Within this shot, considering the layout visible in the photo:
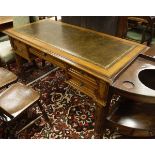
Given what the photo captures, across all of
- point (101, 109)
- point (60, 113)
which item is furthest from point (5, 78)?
point (101, 109)

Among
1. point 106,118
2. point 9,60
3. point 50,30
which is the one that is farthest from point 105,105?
point 9,60

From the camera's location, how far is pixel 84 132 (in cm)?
186

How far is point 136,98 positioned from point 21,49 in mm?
1521

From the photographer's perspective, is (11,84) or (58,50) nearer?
(58,50)

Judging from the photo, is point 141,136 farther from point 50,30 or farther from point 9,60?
point 9,60

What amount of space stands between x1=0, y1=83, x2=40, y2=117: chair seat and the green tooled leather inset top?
56 cm

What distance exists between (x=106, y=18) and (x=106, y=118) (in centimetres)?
170

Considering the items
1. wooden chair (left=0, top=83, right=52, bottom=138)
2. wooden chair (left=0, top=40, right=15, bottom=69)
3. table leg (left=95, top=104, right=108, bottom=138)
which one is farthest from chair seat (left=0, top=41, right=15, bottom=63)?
table leg (left=95, top=104, right=108, bottom=138)

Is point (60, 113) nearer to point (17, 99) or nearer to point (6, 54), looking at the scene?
point (17, 99)

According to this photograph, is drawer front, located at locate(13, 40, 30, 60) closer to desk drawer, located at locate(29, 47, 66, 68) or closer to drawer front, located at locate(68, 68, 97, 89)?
desk drawer, located at locate(29, 47, 66, 68)

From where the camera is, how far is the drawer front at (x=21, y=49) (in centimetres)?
206

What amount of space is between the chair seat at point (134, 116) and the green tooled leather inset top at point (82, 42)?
47 centimetres

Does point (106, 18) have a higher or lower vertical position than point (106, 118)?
higher

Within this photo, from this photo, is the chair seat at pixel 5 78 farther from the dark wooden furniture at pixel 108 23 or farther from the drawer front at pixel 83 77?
the dark wooden furniture at pixel 108 23
